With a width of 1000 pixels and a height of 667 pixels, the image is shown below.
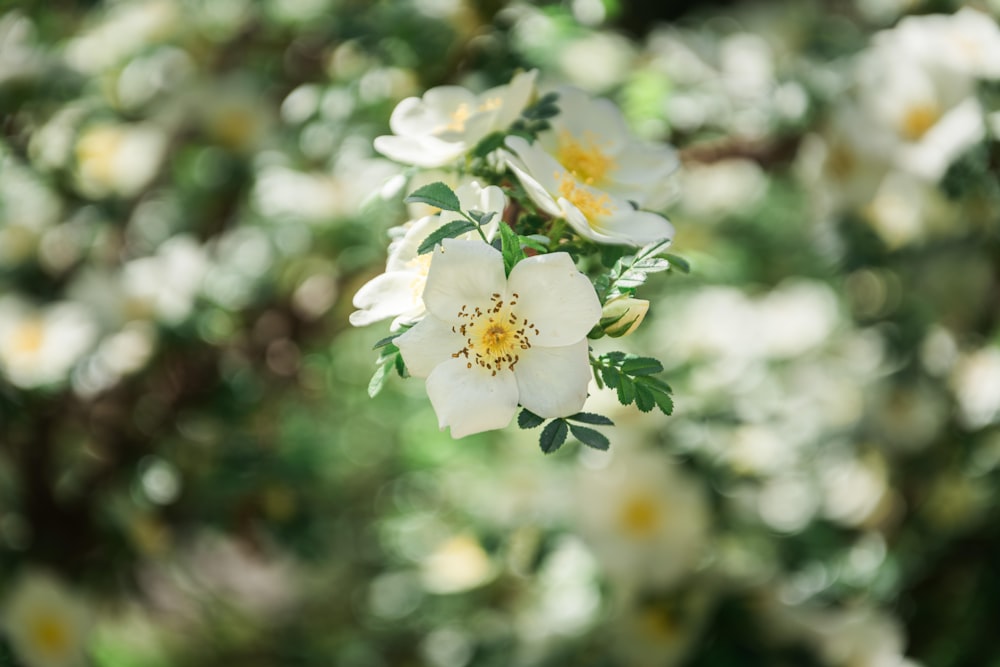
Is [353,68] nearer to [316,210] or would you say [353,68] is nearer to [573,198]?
[316,210]

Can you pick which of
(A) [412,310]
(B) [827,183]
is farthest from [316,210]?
(A) [412,310]

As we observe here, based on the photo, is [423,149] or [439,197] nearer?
[439,197]

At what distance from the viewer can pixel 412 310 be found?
0.73 metres

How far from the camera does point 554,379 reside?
68 cm

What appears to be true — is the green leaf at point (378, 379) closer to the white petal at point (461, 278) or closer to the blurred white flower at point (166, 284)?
the white petal at point (461, 278)

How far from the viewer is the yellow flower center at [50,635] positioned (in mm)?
1639

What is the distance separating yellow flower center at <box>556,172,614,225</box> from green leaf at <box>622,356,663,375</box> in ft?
0.46

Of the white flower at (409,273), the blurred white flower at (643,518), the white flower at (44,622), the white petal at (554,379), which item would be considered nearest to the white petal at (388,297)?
the white flower at (409,273)

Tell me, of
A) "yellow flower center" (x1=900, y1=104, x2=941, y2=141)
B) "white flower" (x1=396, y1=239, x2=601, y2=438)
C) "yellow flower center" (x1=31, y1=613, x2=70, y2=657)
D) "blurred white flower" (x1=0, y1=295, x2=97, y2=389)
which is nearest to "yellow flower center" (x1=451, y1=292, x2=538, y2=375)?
"white flower" (x1=396, y1=239, x2=601, y2=438)

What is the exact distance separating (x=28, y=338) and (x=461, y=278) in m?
1.25

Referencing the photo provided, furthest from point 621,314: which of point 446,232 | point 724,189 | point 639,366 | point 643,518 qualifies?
point 724,189

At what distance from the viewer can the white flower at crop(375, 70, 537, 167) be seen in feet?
2.72

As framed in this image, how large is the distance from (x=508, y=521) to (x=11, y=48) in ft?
4.08

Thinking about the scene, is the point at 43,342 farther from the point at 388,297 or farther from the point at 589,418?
→ the point at 589,418
